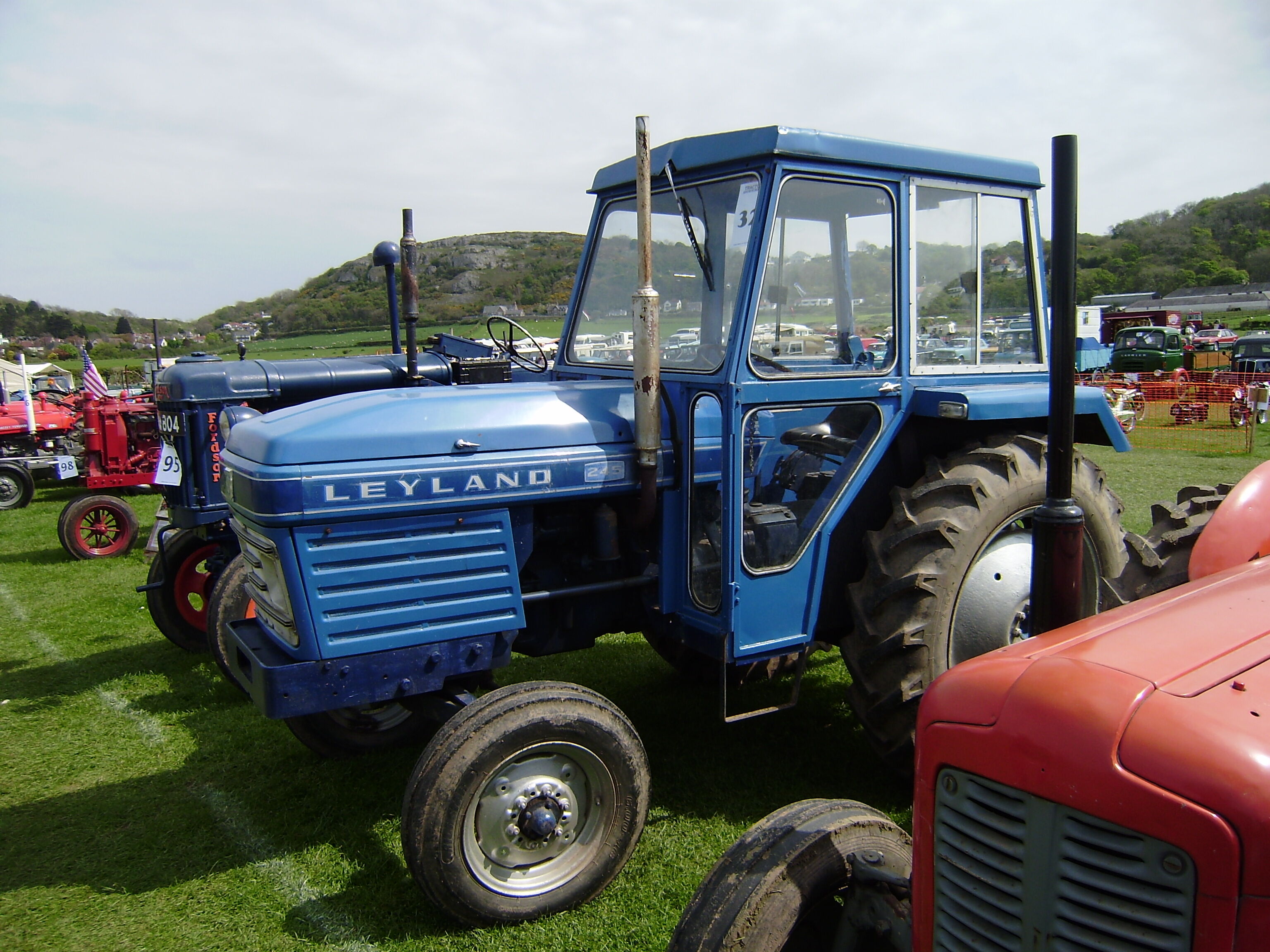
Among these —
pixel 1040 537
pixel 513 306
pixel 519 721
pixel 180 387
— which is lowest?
pixel 519 721

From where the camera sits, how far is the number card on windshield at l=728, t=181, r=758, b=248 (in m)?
3.14

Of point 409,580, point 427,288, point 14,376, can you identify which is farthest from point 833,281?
point 427,288

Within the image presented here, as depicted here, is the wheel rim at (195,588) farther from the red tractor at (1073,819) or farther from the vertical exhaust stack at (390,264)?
the red tractor at (1073,819)

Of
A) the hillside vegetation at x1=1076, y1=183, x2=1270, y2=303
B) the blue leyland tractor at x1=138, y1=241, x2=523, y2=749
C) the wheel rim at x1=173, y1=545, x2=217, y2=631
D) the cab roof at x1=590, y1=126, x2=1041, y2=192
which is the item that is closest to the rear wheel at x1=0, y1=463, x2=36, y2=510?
the blue leyland tractor at x1=138, y1=241, x2=523, y2=749

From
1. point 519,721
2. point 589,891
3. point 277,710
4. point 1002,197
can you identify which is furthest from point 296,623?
point 1002,197

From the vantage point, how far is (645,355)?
290 cm

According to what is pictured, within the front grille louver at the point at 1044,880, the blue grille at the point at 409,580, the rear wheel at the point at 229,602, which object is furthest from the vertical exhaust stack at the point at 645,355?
the rear wheel at the point at 229,602

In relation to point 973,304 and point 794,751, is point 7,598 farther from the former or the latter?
point 973,304

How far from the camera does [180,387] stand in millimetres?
5547

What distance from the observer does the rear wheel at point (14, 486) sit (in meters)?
11.1

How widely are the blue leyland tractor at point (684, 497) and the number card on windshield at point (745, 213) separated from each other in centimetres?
1

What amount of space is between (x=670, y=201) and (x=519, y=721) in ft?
6.88

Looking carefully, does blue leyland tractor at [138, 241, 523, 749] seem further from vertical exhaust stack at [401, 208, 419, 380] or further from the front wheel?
the front wheel

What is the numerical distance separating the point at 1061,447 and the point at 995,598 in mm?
1766
